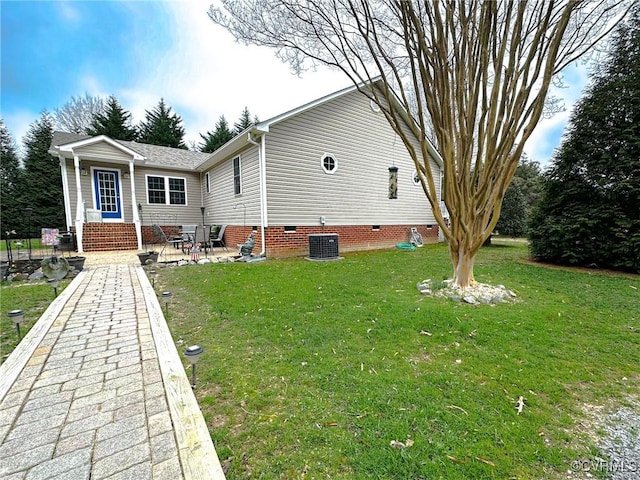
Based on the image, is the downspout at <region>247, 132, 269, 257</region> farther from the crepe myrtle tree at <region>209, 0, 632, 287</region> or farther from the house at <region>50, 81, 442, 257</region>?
the crepe myrtle tree at <region>209, 0, 632, 287</region>

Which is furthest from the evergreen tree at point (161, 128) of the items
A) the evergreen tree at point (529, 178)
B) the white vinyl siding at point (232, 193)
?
the evergreen tree at point (529, 178)

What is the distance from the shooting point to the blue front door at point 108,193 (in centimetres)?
1130

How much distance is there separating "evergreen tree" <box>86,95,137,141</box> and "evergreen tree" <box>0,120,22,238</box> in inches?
196

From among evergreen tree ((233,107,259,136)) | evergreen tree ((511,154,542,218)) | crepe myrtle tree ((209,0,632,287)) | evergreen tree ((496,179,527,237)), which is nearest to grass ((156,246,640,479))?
crepe myrtle tree ((209,0,632,287))

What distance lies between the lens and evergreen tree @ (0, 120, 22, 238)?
54.5ft

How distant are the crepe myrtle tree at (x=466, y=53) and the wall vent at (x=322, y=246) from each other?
4.17 meters

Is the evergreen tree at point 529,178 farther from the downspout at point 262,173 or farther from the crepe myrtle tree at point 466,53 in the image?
the downspout at point 262,173

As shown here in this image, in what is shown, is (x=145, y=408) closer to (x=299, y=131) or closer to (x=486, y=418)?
(x=486, y=418)

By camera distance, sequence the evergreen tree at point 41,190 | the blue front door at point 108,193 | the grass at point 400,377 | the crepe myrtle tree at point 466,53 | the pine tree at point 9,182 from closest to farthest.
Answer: the grass at point 400,377, the crepe myrtle tree at point 466,53, the blue front door at point 108,193, the pine tree at point 9,182, the evergreen tree at point 41,190

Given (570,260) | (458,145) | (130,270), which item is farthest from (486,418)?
(570,260)

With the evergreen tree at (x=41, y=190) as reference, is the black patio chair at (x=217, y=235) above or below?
below

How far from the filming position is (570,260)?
788 centimetres

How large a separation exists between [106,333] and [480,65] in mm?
6375

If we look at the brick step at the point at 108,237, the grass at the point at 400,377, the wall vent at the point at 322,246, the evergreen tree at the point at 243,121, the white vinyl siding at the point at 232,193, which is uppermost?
the evergreen tree at the point at 243,121
